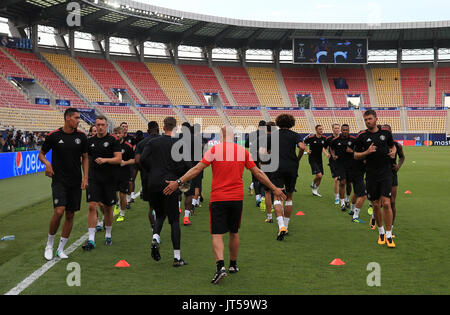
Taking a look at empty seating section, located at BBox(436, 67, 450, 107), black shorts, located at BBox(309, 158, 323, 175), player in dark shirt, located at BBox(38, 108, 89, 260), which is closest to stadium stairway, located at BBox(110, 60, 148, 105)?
empty seating section, located at BBox(436, 67, 450, 107)

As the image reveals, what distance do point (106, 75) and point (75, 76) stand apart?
13.5 ft

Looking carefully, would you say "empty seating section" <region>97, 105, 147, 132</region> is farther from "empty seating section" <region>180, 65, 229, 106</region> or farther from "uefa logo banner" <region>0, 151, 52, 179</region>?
"uefa logo banner" <region>0, 151, 52, 179</region>

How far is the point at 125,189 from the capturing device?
34.1ft

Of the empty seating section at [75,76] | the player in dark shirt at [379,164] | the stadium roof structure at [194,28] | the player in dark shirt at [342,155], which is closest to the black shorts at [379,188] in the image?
the player in dark shirt at [379,164]

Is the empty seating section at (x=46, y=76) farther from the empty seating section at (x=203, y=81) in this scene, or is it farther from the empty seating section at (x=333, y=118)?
the empty seating section at (x=333, y=118)

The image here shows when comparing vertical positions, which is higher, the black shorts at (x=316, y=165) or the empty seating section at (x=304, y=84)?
the empty seating section at (x=304, y=84)

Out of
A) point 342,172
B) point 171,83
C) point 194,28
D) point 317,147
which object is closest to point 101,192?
point 342,172

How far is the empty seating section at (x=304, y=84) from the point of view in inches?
2515

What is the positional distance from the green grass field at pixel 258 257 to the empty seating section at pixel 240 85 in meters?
50.2

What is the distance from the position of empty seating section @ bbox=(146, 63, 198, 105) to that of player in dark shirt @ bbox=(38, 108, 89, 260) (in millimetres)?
50851
